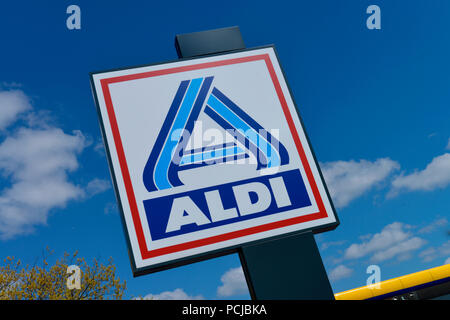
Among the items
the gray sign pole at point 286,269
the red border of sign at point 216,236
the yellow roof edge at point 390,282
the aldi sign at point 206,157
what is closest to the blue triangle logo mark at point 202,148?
the aldi sign at point 206,157

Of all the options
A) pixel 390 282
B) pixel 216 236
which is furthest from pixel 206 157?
pixel 390 282

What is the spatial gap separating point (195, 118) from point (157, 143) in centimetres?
53

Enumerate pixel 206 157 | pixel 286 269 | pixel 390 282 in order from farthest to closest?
pixel 390 282, pixel 206 157, pixel 286 269

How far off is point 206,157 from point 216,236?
839mm

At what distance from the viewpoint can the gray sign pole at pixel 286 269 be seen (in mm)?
3344

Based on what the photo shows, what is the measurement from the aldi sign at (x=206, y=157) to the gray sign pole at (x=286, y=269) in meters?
0.13

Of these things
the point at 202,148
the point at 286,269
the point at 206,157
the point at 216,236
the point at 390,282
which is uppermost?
the point at 202,148

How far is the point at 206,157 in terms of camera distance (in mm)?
3859

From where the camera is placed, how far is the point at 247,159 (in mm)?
3912

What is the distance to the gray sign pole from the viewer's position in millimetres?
3344

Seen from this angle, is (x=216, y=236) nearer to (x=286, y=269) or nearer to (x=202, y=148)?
(x=286, y=269)
